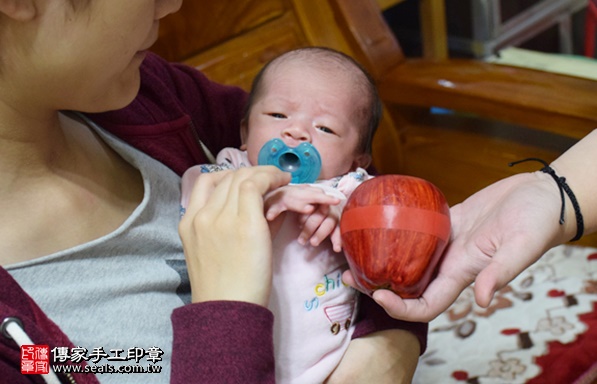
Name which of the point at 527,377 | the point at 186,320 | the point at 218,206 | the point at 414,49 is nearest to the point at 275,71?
the point at 218,206

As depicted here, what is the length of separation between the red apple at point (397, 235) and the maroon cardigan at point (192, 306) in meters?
0.16

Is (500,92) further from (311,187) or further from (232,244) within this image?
(232,244)

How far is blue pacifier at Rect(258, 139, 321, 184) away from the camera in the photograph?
127 cm

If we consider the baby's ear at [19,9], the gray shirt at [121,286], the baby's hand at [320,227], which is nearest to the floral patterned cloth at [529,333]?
the baby's hand at [320,227]

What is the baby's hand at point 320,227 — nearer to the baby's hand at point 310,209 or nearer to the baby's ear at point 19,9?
the baby's hand at point 310,209

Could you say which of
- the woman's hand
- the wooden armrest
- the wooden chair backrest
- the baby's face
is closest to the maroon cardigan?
the woman's hand

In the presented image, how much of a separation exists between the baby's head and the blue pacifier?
0.12 ft

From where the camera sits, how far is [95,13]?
0.97 meters

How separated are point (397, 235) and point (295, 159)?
11.4 inches

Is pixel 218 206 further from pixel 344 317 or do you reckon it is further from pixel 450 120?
pixel 450 120

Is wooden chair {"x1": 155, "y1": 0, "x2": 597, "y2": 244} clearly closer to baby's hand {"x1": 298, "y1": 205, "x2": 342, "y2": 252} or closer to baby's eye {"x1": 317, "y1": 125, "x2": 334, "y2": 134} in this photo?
baby's eye {"x1": 317, "y1": 125, "x2": 334, "y2": 134}

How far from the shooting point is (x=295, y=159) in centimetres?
127

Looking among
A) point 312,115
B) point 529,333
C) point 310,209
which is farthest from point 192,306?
point 529,333

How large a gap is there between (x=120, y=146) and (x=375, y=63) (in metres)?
0.94
